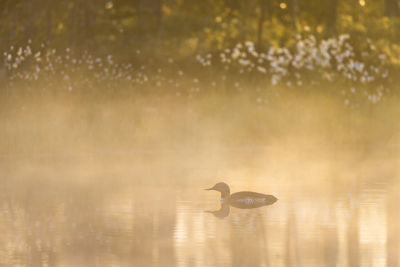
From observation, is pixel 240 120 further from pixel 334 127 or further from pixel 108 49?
pixel 108 49

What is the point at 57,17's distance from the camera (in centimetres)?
4009

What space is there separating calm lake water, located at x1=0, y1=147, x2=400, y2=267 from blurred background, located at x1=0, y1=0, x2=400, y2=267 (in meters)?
0.04

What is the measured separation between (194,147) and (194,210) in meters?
8.73

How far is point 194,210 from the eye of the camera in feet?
48.5

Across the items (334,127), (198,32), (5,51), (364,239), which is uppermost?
(198,32)

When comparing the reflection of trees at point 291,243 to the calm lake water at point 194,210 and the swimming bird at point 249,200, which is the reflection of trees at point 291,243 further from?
the swimming bird at point 249,200

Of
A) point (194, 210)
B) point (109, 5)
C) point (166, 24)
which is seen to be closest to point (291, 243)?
point (194, 210)

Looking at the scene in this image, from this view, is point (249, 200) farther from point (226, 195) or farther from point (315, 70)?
point (315, 70)

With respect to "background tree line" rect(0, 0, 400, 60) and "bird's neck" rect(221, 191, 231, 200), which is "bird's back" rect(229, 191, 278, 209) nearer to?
"bird's neck" rect(221, 191, 231, 200)

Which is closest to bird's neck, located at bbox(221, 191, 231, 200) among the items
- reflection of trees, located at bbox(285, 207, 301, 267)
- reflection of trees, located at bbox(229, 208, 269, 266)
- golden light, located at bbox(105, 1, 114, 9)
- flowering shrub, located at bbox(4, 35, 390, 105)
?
reflection of trees, located at bbox(229, 208, 269, 266)

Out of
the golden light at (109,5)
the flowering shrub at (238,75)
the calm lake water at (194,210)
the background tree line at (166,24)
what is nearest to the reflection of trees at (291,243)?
the calm lake water at (194,210)

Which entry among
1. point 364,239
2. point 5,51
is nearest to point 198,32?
point 5,51

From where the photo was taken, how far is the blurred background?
12.2m

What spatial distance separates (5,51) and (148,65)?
515 cm
